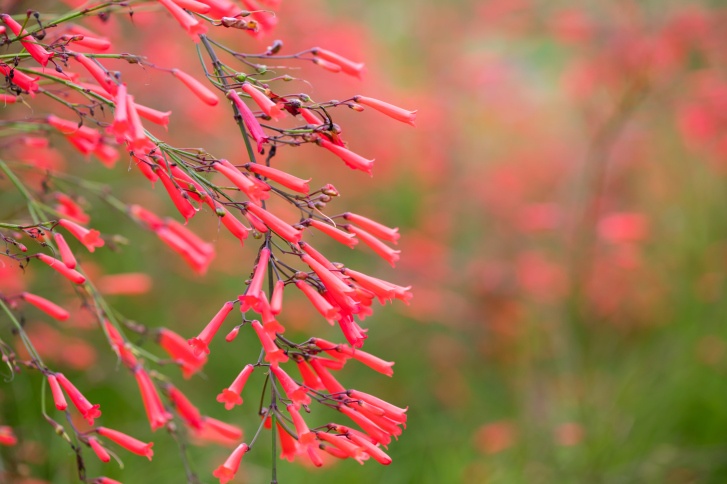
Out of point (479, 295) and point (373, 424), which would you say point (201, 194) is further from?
point (479, 295)

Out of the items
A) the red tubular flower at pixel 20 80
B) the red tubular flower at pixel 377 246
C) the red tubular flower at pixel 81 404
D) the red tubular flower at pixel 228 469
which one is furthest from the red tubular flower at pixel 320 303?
the red tubular flower at pixel 20 80

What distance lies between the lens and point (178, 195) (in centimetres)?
226

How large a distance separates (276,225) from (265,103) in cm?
33

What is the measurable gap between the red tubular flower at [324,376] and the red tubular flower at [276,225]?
0.38 m

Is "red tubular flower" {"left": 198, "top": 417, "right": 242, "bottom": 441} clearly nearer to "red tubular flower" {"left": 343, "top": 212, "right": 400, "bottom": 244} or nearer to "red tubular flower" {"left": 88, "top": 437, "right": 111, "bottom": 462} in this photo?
"red tubular flower" {"left": 88, "top": 437, "right": 111, "bottom": 462}

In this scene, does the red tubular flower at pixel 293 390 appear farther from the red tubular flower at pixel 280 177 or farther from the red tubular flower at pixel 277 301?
the red tubular flower at pixel 280 177

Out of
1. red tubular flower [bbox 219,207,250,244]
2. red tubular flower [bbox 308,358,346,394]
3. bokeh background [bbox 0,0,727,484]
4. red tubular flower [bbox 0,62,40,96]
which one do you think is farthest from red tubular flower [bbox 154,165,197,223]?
bokeh background [bbox 0,0,727,484]

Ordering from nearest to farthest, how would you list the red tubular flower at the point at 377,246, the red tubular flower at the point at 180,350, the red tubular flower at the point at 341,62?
the red tubular flower at the point at 377,246 < the red tubular flower at the point at 341,62 < the red tubular flower at the point at 180,350

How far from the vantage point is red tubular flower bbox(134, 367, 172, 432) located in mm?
2393

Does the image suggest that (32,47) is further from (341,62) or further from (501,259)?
(501,259)

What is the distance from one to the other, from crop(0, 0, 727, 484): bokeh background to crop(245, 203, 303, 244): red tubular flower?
7.41ft

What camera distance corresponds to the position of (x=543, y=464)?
5.33 meters

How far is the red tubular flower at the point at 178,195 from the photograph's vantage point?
84.7 inches

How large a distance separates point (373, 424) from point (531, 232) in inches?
260
